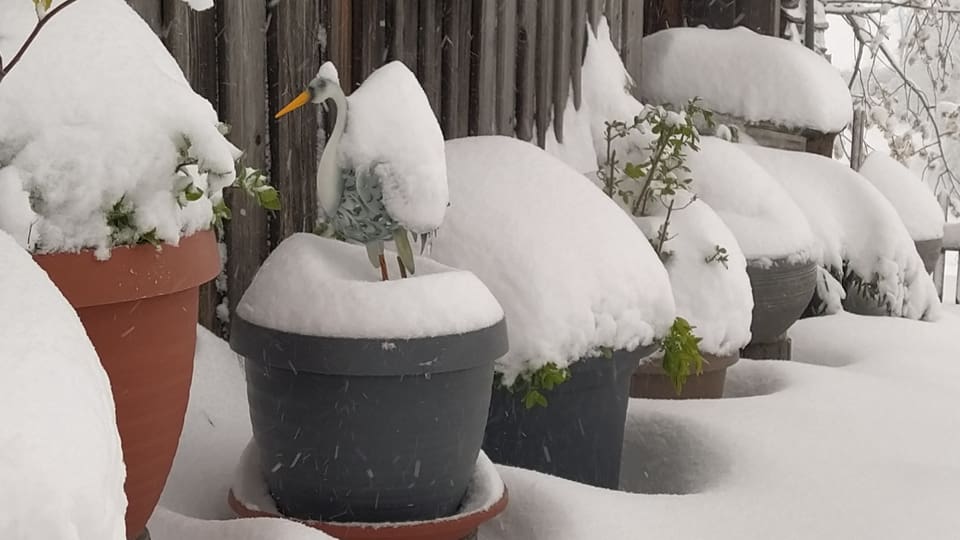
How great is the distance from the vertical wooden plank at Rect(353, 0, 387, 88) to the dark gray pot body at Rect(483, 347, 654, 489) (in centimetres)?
113

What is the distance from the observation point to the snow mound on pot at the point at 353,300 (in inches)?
76.1

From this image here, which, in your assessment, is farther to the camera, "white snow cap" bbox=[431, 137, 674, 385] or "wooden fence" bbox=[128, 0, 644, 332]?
"wooden fence" bbox=[128, 0, 644, 332]

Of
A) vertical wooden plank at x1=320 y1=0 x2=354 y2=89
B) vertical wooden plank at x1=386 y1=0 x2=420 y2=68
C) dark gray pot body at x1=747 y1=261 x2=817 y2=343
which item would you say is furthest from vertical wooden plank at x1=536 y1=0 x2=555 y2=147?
vertical wooden plank at x1=320 y1=0 x2=354 y2=89

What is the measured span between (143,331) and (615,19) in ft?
10.7

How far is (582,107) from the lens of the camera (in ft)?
13.8

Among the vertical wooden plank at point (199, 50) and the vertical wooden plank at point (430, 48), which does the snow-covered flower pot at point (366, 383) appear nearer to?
the vertical wooden plank at point (199, 50)

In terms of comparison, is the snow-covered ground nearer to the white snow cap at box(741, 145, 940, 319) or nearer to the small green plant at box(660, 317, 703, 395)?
the small green plant at box(660, 317, 703, 395)

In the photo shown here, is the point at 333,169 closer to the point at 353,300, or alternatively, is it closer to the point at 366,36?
the point at 353,300

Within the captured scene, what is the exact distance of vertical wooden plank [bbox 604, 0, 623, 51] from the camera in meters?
4.48

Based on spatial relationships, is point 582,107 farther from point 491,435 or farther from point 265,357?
point 265,357

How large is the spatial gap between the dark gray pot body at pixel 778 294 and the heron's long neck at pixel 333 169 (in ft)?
6.83

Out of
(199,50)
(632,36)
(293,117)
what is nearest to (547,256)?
(293,117)

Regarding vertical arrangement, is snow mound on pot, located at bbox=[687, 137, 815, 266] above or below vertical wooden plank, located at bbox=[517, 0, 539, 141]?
below

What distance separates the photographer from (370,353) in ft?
6.26
